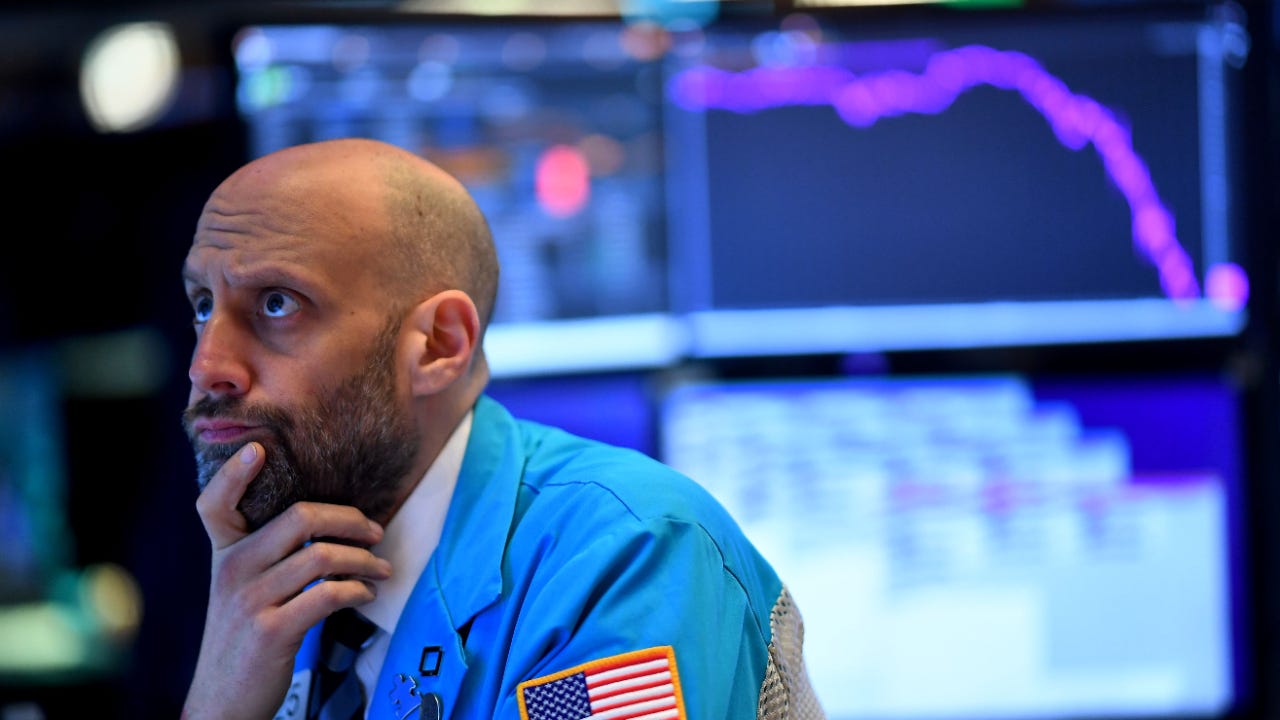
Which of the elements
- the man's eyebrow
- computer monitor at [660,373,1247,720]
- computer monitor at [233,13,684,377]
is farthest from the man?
computer monitor at [660,373,1247,720]

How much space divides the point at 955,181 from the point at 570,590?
56.1 inches

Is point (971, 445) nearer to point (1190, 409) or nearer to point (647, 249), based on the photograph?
point (1190, 409)

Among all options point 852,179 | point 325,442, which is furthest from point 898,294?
point 325,442

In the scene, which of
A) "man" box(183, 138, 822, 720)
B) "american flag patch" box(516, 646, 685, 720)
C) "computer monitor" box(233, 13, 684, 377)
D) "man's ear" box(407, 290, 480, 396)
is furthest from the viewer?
"computer monitor" box(233, 13, 684, 377)

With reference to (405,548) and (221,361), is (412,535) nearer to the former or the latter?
(405,548)

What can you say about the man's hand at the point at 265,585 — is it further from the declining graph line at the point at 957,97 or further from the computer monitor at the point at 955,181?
the declining graph line at the point at 957,97

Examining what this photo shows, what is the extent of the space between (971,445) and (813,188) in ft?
1.69

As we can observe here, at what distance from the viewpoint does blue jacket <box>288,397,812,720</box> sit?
906mm

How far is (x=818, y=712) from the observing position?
3.62 feet

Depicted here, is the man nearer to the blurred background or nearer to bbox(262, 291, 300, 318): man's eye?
bbox(262, 291, 300, 318): man's eye

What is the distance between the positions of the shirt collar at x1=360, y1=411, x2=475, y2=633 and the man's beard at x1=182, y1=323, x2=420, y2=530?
4 centimetres

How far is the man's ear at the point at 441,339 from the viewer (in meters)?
1.10

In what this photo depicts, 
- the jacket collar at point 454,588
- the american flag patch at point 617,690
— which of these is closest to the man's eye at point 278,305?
the jacket collar at point 454,588

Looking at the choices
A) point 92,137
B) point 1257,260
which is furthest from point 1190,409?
point 92,137
